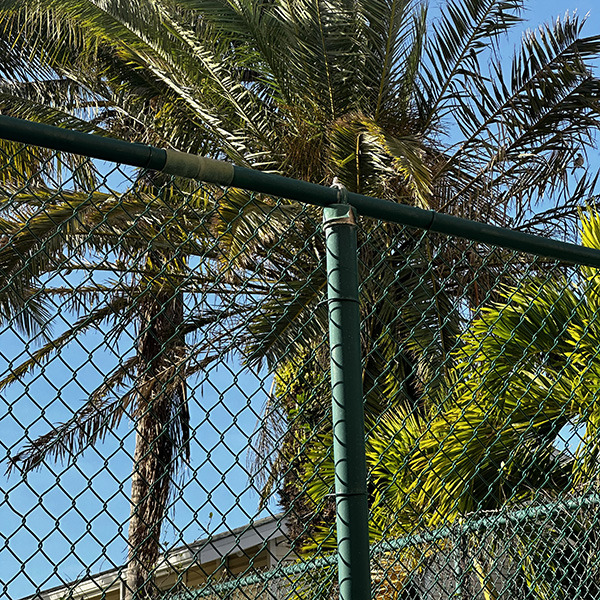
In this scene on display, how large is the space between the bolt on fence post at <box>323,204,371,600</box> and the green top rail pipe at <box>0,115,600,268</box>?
3.8 inches

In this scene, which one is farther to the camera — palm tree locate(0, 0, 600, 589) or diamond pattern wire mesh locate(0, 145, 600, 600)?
palm tree locate(0, 0, 600, 589)

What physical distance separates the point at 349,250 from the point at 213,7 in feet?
23.2

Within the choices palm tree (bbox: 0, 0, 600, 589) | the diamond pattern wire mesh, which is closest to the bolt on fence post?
the diamond pattern wire mesh

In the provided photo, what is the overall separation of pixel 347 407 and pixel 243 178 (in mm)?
608

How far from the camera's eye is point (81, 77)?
34.6 feet

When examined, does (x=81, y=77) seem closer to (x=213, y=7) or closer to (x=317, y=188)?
(x=213, y=7)

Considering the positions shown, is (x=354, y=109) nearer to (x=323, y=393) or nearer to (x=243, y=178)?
(x=323, y=393)

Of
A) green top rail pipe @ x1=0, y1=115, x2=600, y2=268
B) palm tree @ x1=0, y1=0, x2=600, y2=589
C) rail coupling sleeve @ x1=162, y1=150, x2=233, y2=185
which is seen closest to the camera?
green top rail pipe @ x1=0, y1=115, x2=600, y2=268

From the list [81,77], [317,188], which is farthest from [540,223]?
[317,188]

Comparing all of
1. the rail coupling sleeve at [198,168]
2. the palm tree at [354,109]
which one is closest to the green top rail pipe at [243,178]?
the rail coupling sleeve at [198,168]

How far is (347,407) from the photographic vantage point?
6.29 ft

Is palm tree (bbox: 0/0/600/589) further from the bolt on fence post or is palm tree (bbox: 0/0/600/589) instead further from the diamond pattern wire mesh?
the bolt on fence post

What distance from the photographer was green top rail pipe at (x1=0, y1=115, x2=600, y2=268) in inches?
70.7

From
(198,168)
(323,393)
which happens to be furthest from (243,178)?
(323,393)
